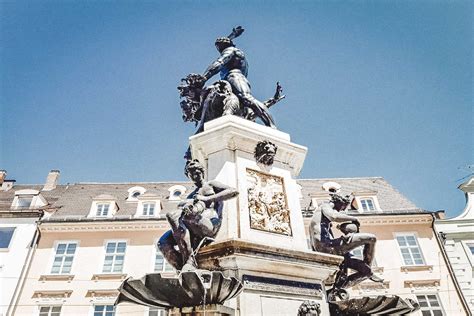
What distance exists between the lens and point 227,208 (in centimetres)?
398

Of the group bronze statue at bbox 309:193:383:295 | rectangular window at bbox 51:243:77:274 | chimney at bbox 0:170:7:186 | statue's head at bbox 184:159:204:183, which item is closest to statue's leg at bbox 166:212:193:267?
statue's head at bbox 184:159:204:183

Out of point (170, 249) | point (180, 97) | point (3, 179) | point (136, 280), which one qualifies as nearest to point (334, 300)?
point (170, 249)

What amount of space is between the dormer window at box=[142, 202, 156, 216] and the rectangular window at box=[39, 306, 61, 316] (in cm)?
638

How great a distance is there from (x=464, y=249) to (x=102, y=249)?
1975 centimetres

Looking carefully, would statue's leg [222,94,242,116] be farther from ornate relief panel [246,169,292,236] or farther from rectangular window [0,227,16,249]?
rectangular window [0,227,16,249]

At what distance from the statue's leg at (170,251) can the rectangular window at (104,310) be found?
1577 cm

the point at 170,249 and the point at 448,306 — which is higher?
the point at 448,306

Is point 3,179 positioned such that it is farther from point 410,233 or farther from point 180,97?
point 410,233

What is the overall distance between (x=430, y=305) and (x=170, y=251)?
18.4 m

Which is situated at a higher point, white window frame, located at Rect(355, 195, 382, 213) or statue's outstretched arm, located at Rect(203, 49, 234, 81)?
white window frame, located at Rect(355, 195, 382, 213)

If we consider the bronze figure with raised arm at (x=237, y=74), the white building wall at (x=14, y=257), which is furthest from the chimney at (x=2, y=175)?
the bronze figure with raised arm at (x=237, y=74)

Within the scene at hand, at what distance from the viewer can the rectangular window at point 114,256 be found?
719 inches

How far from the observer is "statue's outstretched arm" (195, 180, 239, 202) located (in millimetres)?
3742

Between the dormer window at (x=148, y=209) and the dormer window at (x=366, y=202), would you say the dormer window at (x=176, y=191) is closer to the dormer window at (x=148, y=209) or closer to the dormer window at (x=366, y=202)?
the dormer window at (x=148, y=209)
